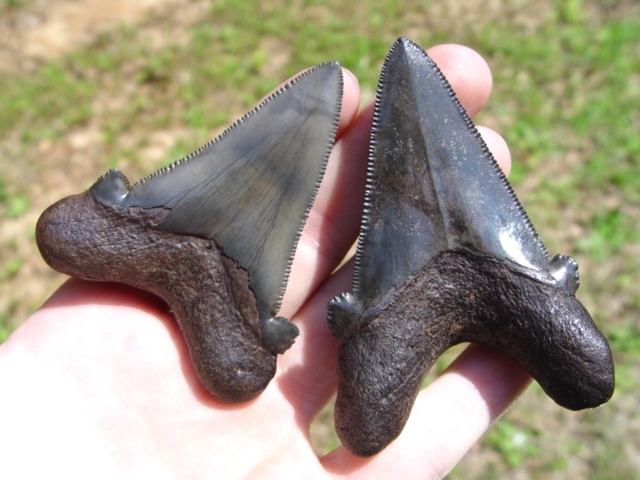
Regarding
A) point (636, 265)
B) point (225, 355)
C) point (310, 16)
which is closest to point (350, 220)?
point (225, 355)

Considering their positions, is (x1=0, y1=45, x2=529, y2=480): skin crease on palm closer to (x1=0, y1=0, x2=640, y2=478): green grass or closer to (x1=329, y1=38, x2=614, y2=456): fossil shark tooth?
(x1=329, y1=38, x2=614, y2=456): fossil shark tooth

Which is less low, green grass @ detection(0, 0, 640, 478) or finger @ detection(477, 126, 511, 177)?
Answer: finger @ detection(477, 126, 511, 177)

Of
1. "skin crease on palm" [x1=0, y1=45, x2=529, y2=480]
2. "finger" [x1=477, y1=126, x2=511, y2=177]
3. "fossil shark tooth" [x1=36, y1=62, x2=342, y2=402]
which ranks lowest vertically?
"skin crease on palm" [x1=0, y1=45, x2=529, y2=480]

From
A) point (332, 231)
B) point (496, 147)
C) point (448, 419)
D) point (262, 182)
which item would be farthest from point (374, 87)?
point (448, 419)

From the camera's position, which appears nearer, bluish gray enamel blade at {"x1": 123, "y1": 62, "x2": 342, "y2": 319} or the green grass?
bluish gray enamel blade at {"x1": 123, "y1": 62, "x2": 342, "y2": 319}

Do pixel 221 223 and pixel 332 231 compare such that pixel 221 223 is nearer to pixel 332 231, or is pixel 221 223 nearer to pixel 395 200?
pixel 332 231

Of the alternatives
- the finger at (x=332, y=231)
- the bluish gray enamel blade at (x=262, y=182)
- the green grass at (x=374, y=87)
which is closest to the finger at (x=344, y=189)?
the finger at (x=332, y=231)

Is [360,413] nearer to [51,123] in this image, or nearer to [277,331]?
[277,331]

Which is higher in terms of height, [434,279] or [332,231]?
[434,279]

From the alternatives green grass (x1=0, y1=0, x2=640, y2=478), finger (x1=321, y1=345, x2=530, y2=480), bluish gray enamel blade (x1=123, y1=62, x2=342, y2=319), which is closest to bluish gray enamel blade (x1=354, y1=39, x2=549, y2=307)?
bluish gray enamel blade (x1=123, y1=62, x2=342, y2=319)
